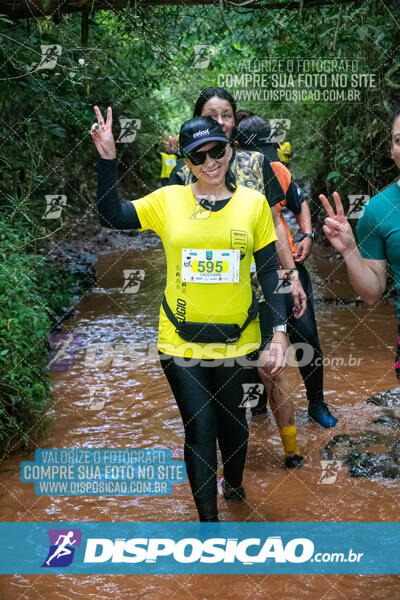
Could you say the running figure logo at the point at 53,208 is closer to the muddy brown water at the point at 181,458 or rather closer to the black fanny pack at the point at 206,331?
the muddy brown water at the point at 181,458

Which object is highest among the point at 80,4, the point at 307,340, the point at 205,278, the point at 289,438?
the point at 80,4

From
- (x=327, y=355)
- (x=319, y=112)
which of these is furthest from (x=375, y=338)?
(x=319, y=112)

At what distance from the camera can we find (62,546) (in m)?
3.21

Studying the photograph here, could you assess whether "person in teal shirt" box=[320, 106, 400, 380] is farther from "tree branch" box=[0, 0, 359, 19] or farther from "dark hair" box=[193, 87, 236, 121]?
"tree branch" box=[0, 0, 359, 19]

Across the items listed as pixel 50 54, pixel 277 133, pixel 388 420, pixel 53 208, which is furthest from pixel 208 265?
pixel 53 208

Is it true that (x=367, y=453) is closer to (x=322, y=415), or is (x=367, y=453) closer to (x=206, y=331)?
(x=322, y=415)

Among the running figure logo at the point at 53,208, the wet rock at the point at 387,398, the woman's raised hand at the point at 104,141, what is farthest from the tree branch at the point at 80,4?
the wet rock at the point at 387,398

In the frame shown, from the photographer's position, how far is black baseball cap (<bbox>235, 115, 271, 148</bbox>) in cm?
402

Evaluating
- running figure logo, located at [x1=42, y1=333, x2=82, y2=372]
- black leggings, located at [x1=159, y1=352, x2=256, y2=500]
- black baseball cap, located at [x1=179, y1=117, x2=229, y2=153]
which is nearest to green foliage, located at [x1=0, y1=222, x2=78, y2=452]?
running figure logo, located at [x1=42, y1=333, x2=82, y2=372]

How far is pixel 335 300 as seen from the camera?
834cm

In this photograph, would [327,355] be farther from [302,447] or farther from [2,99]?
[2,99]

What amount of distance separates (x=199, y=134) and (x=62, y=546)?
77.9 inches

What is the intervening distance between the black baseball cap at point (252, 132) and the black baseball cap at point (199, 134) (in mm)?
1129

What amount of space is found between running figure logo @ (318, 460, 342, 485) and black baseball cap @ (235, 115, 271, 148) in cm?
191
